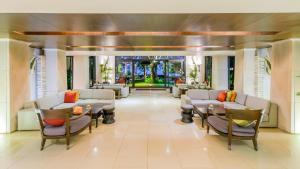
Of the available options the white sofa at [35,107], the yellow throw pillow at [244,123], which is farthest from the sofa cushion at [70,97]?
the yellow throw pillow at [244,123]

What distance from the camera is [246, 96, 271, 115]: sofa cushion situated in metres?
6.21

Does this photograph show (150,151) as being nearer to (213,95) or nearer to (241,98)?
(241,98)

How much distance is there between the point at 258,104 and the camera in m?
6.46

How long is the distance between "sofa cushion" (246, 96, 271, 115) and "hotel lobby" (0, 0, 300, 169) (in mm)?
44

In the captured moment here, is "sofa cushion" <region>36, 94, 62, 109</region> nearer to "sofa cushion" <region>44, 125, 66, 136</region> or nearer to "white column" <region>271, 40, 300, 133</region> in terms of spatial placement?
"sofa cushion" <region>44, 125, 66, 136</region>

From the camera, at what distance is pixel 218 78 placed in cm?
1292

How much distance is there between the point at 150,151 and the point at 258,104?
3.74 meters

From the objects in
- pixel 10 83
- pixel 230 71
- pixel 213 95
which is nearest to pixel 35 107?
pixel 10 83

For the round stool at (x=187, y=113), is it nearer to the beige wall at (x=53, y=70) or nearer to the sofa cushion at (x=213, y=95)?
the sofa cushion at (x=213, y=95)

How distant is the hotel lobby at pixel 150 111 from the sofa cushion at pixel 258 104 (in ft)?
0.15

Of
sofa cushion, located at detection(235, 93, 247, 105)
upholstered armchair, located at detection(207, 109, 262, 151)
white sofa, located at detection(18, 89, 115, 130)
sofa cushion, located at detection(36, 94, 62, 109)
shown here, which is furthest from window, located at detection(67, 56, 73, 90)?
upholstered armchair, located at detection(207, 109, 262, 151)

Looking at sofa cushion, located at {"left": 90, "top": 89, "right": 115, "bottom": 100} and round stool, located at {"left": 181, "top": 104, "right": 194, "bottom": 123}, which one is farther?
sofa cushion, located at {"left": 90, "top": 89, "right": 115, "bottom": 100}

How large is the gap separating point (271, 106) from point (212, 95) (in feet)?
8.54

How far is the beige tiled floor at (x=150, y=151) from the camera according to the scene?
12.9 ft
